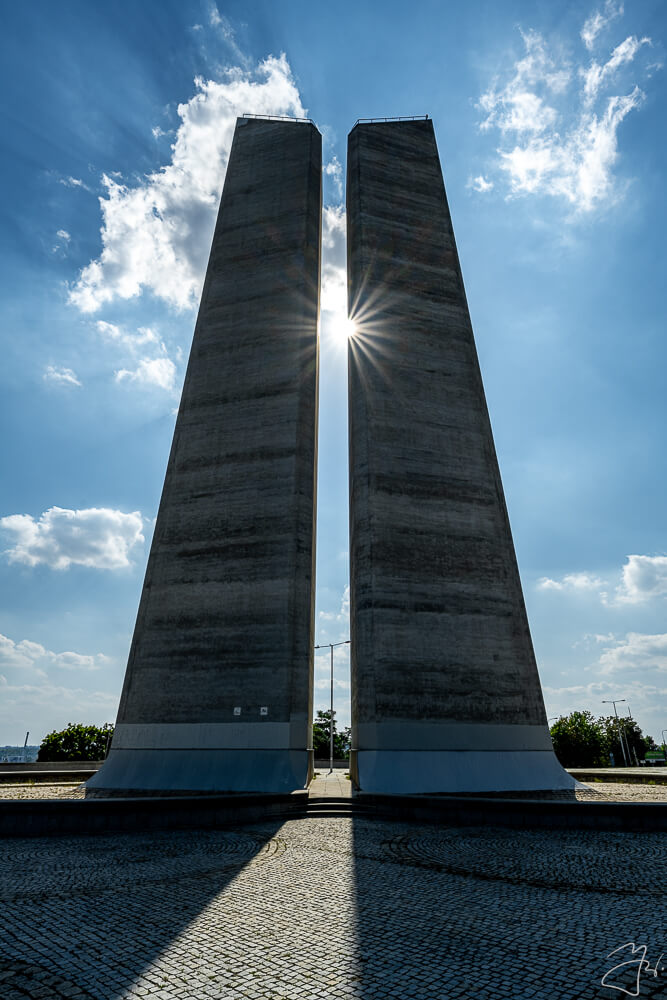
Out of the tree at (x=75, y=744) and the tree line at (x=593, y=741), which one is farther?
the tree line at (x=593, y=741)

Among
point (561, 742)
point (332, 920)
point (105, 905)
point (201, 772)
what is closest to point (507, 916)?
point (332, 920)

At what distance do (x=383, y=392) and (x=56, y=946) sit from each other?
62.4 feet

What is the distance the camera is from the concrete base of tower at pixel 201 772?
16.0 m

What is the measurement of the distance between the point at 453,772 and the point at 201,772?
23.5 ft

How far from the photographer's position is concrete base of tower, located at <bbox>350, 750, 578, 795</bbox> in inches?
622

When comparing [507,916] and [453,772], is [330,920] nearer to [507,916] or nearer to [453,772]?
[507,916]

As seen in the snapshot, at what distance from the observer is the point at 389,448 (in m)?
20.5

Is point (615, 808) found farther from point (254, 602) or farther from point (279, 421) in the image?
point (279, 421)

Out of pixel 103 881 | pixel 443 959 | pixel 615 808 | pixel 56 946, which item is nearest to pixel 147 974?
pixel 56 946
